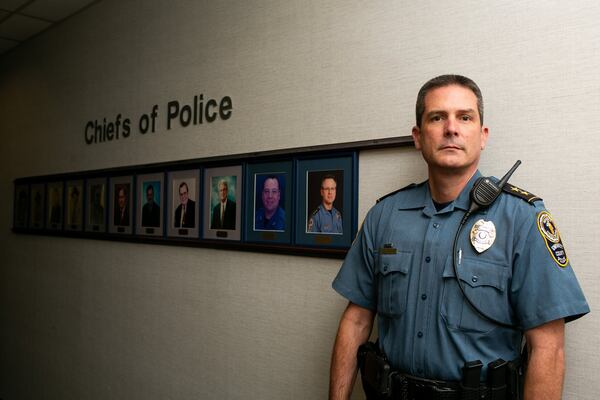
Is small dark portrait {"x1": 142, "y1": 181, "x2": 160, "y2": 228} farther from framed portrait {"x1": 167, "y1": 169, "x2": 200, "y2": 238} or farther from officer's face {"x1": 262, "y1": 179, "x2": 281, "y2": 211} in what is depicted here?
officer's face {"x1": 262, "y1": 179, "x2": 281, "y2": 211}

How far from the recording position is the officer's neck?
1.41 metres

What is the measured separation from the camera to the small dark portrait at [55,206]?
12.4ft

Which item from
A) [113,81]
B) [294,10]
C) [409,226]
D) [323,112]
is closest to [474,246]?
[409,226]

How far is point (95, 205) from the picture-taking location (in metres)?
3.41

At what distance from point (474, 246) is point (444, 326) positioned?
9.5 inches

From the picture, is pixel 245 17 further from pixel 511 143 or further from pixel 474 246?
pixel 474 246

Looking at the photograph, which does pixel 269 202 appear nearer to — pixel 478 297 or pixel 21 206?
pixel 478 297

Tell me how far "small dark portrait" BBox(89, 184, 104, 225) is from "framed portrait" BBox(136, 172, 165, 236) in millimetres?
470

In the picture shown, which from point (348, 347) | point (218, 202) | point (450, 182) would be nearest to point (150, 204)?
point (218, 202)

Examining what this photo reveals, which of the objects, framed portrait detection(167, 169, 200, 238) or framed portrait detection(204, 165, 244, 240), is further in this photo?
framed portrait detection(167, 169, 200, 238)

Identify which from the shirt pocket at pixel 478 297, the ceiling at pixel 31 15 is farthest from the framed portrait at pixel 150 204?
the shirt pocket at pixel 478 297

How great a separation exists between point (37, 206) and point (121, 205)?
1340 millimetres

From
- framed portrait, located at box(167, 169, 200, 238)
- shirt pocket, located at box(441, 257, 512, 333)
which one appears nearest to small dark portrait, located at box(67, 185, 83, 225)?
framed portrait, located at box(167, 169, 200, 238)

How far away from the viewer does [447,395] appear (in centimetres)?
124
